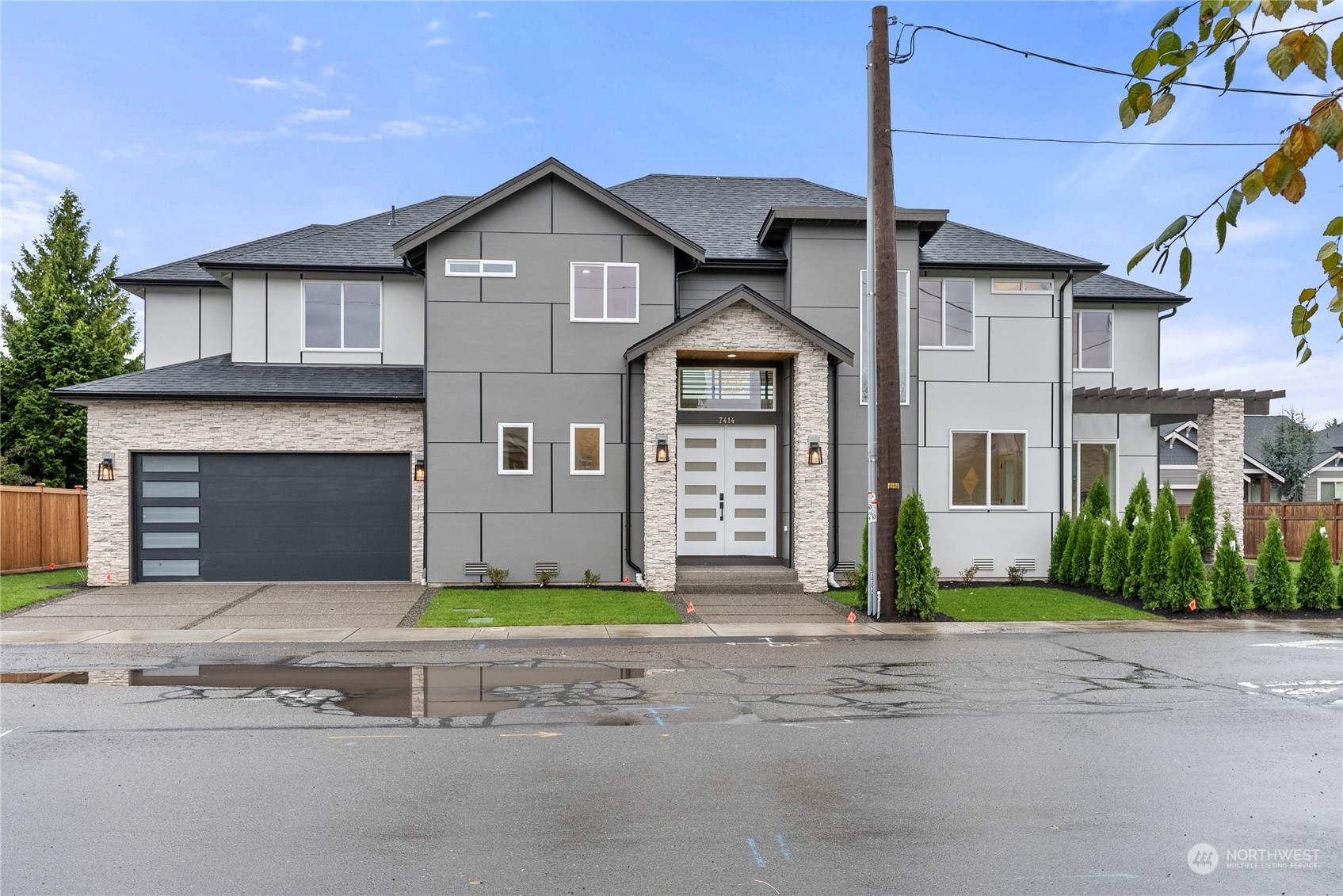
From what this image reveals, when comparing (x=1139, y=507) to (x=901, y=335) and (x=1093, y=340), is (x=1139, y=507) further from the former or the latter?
(x=901, y=335)

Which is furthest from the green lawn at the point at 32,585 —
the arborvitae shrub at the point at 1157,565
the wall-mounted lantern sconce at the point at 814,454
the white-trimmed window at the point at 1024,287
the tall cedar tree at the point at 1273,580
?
the tall cedar tree at the point at 1273,580

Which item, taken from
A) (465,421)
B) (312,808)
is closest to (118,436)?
(465,421)

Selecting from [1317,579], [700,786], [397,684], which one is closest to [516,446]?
A: [397,684]

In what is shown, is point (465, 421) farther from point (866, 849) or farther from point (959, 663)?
point (866, 849)

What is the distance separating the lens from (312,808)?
6098 mm

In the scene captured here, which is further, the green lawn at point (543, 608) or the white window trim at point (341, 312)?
the white window trim at point (341, 312)

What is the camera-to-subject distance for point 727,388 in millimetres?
20125

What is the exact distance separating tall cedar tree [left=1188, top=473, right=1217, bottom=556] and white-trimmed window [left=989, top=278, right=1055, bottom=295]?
17.0 ft

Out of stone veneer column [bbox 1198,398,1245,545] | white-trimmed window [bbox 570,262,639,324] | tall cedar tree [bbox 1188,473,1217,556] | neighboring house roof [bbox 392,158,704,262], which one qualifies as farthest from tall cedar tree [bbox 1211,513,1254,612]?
white-trimmed window [bbox 570,262,639,324]

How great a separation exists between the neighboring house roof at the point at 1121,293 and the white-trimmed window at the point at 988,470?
463cm

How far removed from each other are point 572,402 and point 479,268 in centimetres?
312

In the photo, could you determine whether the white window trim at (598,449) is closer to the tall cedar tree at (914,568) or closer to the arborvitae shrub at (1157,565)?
the tall cedar tree at (914,568)

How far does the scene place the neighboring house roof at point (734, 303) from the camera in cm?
1809

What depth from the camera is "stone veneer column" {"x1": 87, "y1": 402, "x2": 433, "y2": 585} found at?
747 inches
